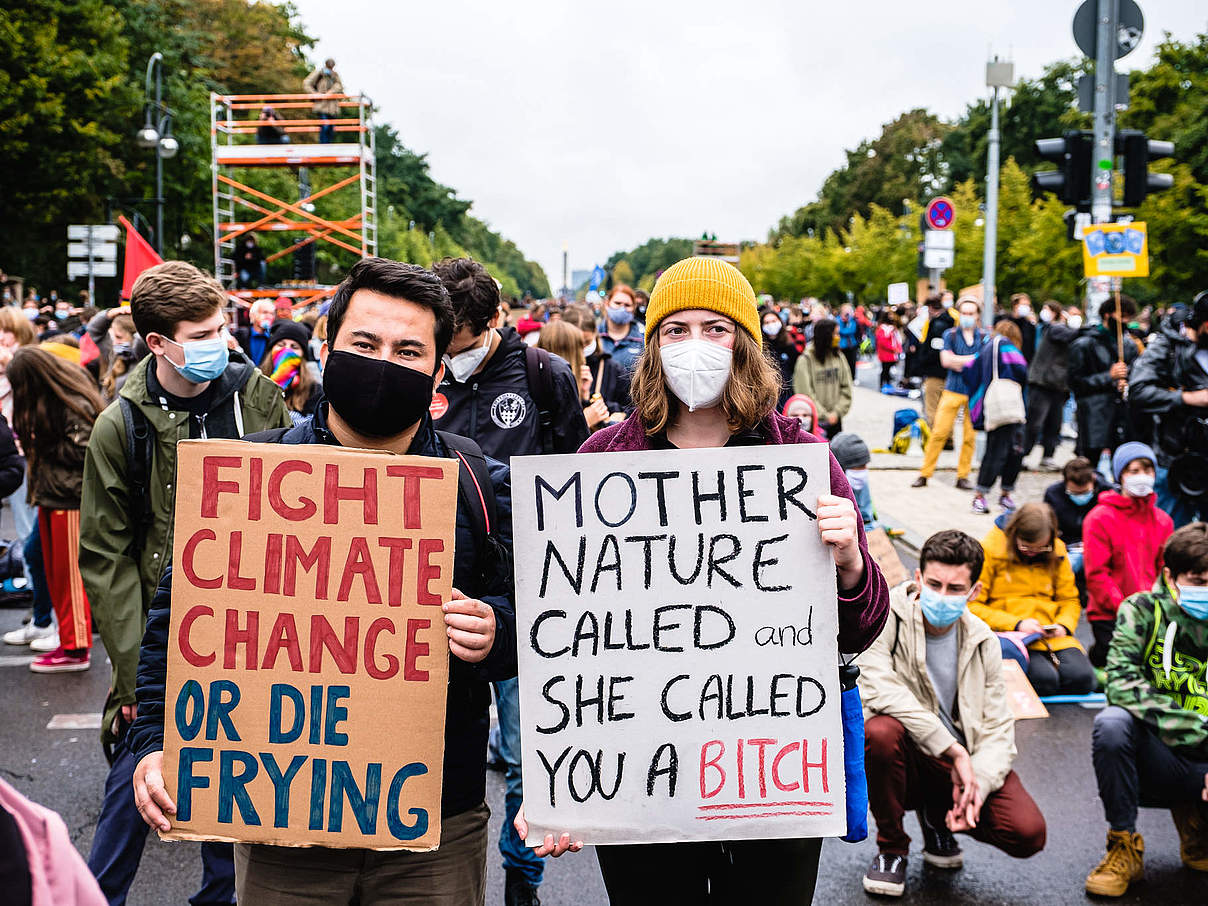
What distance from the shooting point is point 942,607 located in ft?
14.3

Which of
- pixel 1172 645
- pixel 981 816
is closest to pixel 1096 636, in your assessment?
pixel 1172 645

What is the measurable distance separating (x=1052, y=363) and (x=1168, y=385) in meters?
6.11

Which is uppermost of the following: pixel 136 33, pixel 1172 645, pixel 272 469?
pixel 136 33

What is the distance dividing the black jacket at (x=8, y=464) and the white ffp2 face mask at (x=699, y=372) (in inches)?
172

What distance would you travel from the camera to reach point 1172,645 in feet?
14.0

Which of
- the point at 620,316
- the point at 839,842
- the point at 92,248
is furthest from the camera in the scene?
the point at 92,248

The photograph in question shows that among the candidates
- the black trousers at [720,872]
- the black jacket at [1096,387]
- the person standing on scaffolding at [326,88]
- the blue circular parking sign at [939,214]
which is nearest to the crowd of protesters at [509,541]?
the black trousers at [720,872]

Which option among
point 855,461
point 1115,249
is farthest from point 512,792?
point 1115,249

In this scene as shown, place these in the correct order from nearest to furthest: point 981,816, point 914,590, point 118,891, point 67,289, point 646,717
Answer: point 646,717, point 118,891, point 981,816, point 914,590, point 67,289

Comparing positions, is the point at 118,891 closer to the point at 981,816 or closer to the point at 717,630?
the point at 717,630

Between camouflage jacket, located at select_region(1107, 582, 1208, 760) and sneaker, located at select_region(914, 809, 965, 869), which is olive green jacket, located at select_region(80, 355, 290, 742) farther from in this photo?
camouflage jacket, located at select_region(1107, 582, 1208, 760)

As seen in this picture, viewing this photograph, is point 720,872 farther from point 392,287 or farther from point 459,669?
point 392,287

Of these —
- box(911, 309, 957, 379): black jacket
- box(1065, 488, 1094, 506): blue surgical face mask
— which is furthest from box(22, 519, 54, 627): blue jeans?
box(911, 309, 957, 379): black jacket

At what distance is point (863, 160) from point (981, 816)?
8719 centimetres
